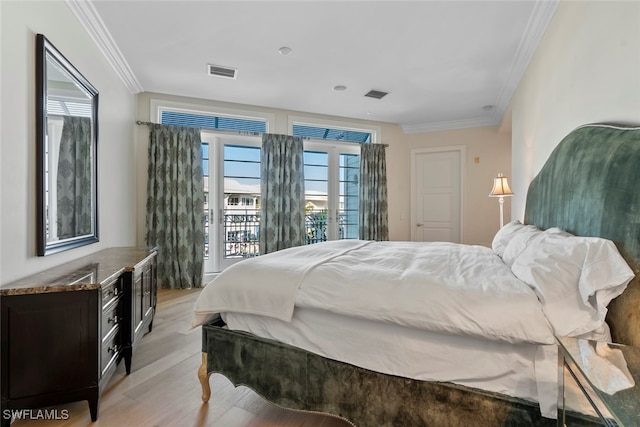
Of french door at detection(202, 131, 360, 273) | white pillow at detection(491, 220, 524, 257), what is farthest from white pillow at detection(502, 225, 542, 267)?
french door at detection(202, 131, 360, 273)

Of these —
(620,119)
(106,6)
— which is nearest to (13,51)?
(106,6)

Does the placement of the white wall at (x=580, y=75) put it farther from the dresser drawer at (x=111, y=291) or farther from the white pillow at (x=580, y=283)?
the dresser drawer at (x=111, y=291)

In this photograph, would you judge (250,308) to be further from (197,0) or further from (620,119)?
(197,0)

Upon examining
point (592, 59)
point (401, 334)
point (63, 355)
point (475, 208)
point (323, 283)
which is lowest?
point (63, 355)

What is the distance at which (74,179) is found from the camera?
231 cm

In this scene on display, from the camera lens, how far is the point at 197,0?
228 centimetres

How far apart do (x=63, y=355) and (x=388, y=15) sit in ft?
10.00

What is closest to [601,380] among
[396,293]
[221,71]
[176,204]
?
[396,293]

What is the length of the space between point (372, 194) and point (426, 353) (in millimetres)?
3974

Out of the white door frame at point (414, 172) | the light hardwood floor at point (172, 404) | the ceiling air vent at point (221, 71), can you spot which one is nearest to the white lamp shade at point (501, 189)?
the white door frame at point (414, 172)

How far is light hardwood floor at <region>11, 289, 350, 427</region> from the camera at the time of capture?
1614 millimetres

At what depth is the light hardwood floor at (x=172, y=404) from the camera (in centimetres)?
161

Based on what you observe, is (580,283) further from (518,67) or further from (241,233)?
(241,233)

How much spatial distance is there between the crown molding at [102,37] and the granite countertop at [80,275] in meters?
1.85
